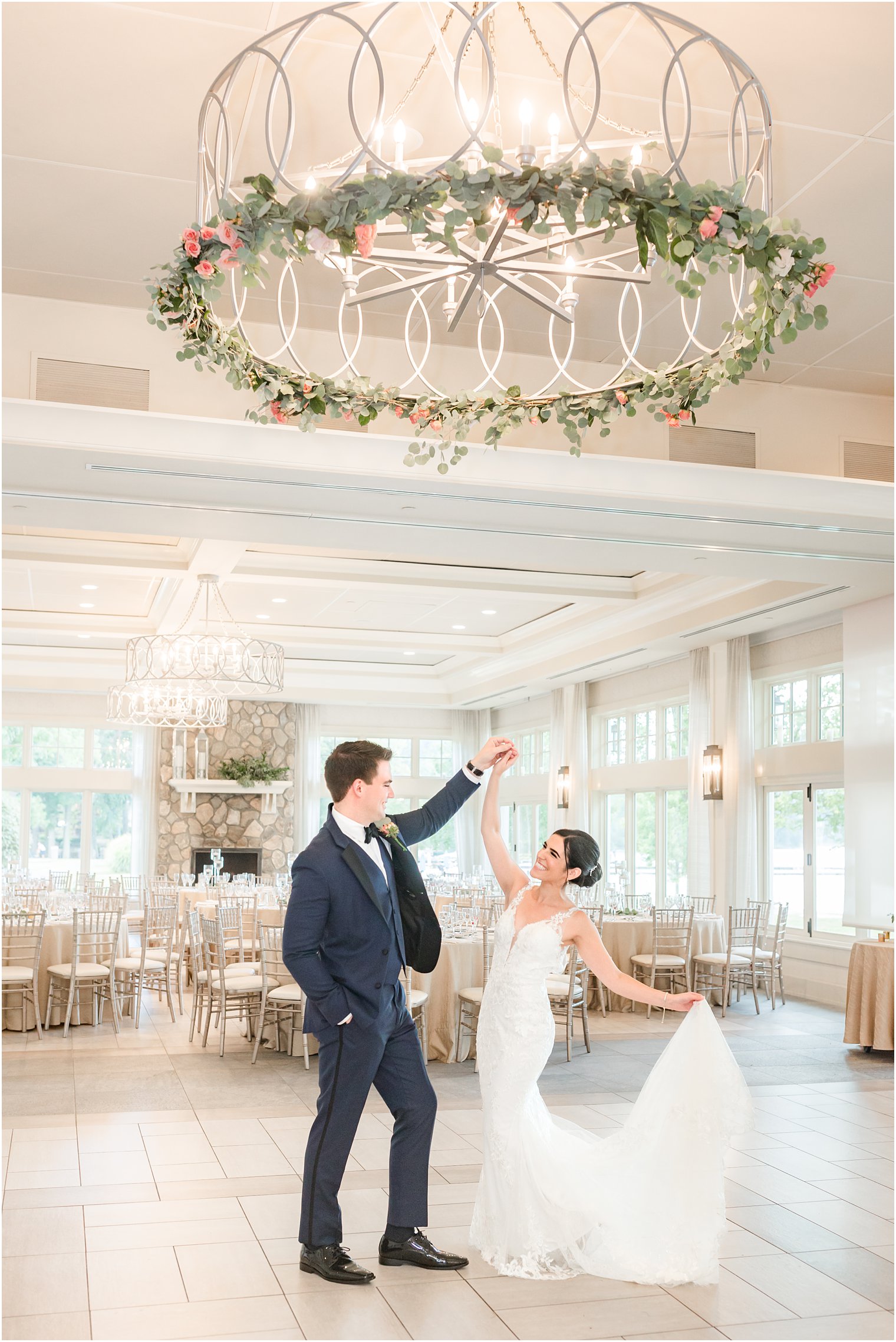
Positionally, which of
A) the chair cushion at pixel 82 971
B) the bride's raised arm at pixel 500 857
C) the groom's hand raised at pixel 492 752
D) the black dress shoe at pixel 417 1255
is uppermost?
the groom's hand raised at pixel 492 752

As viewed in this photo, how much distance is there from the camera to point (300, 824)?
19109 millimetres

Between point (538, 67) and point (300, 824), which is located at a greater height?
point (538, 67)

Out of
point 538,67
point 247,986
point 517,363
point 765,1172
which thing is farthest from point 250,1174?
point 538,67

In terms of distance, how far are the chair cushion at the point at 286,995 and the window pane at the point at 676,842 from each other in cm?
676

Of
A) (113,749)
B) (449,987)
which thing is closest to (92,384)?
(449,987)

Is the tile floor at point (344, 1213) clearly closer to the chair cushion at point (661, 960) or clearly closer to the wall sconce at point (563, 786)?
the chair cushion at point (661, 960)

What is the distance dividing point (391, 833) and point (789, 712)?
876 cm

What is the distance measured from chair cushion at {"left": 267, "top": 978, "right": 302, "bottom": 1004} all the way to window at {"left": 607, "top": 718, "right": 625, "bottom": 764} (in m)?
8.09

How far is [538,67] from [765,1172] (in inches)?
190

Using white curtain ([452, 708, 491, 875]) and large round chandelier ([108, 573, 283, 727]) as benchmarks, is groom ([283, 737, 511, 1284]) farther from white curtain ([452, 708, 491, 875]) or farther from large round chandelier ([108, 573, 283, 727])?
white curtain ([452, 708, 491, 875])

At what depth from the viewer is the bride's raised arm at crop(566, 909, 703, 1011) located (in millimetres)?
4020

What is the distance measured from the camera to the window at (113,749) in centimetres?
1862

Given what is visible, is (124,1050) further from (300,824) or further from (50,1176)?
(300,824)

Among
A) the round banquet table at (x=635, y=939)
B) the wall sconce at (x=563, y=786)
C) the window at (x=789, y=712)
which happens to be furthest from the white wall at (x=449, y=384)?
the wall sconce at (x=563, y=786)
